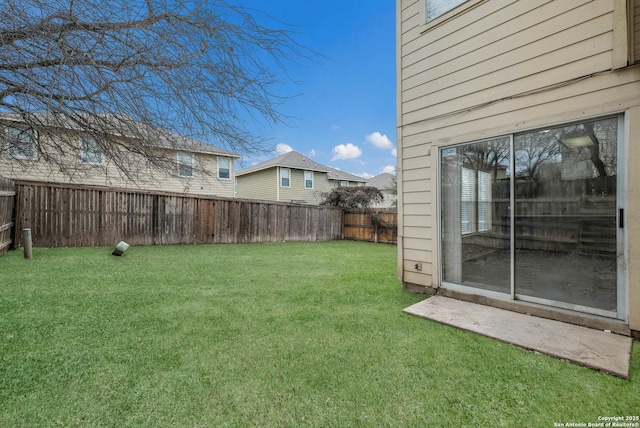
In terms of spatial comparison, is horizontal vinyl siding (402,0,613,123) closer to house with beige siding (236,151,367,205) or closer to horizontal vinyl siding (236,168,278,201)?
house with beige siding (236,151,367,205)

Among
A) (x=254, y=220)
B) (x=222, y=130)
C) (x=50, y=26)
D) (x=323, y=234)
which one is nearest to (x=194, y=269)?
(x=222, y=130)

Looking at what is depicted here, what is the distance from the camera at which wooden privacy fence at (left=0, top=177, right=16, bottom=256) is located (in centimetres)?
541

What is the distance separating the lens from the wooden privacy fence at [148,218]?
21.7ft

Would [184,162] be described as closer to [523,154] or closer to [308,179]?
[523,154]

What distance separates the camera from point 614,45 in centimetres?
241

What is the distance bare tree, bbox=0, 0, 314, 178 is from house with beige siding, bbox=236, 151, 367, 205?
13237 mm

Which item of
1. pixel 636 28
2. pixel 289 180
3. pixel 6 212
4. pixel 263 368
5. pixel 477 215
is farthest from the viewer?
pixel 289 180

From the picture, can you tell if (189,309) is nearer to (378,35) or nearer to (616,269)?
(616,269)

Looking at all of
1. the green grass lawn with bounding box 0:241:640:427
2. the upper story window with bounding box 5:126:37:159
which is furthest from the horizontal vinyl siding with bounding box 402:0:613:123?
the upper story window with bounding box 5:126:37:159

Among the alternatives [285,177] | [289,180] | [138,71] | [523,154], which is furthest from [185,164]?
[289,180]

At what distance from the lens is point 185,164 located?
273cm

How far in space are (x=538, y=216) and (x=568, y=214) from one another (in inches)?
9.3

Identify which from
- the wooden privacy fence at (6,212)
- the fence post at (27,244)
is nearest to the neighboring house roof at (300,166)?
the wooden privacy fence at (6,212)

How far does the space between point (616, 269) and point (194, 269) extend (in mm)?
5576
